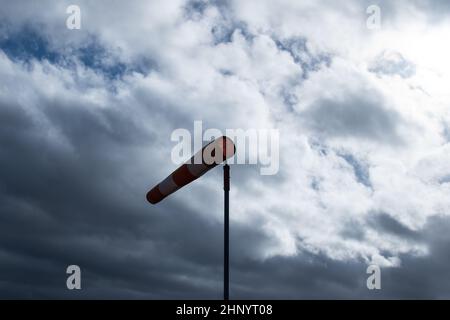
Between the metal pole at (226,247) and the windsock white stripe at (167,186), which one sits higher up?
the windsock white stripe at (167,186)

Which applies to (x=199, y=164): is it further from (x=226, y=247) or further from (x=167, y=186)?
(x=226, y=247)

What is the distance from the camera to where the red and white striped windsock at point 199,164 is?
1571 centimetres

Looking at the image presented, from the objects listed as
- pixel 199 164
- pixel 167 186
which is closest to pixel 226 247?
pixel 199 164

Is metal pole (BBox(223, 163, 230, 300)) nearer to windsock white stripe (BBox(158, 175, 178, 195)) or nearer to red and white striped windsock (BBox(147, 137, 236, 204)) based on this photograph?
Answer: red and white striped windsock (BBox(147, 137, 236, 204))

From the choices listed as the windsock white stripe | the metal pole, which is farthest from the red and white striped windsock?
the metal pole

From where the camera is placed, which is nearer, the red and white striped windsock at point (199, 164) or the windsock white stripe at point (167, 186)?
the red and white striped windsock at point (199, 164)

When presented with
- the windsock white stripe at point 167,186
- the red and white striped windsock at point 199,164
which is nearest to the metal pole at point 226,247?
the red and white striped windsock at point 199,164

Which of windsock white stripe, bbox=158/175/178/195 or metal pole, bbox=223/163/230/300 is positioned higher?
windsock white stripe, bbox=158/175/178/195

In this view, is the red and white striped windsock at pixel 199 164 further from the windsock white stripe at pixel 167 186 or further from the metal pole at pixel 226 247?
the metal pole at pixel 226 247

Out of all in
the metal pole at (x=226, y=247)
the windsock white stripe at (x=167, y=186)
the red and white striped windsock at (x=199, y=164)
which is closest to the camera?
the metal pole at (x=226, y=247)

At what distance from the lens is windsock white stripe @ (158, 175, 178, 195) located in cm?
1819
